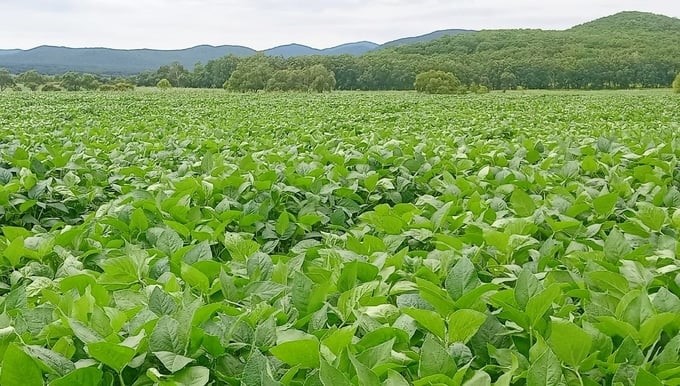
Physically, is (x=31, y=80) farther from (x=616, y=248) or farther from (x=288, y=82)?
(x=616, y=248)

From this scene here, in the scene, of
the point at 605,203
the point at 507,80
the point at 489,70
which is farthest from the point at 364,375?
the point at 489,70

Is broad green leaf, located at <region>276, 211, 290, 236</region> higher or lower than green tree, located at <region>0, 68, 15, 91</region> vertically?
higher

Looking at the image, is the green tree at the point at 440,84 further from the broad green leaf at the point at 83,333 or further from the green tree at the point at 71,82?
the broad green leaf at the point at 83,333

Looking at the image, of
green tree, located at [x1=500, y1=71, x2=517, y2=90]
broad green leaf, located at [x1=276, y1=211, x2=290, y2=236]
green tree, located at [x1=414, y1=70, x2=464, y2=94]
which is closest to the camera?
broad green leaf, located at [x1=276, y1=211, x2=290, y2=236]

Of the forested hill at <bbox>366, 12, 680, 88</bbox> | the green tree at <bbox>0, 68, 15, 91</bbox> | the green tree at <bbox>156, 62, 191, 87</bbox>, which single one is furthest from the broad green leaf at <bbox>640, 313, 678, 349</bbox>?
the green tree at <bbox>156, 62, 191, 87</bbox>

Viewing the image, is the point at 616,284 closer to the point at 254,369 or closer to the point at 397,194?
the point at 254,369

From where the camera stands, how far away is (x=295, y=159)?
4.86 m

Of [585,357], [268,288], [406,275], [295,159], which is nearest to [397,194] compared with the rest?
[295,159]

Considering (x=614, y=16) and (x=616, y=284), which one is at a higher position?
(x=614, y=16)

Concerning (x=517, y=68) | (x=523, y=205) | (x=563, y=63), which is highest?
(x=523, y=205)

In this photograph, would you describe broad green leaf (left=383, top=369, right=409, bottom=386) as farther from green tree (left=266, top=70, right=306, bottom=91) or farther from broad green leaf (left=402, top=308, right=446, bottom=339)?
green tree (left=266, top=70, right=306, bottom=91)

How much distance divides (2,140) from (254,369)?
23.7 feet

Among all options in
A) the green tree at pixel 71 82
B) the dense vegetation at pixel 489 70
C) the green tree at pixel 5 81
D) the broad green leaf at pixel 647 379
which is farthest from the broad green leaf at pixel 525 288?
the green tree at pixel 5 81

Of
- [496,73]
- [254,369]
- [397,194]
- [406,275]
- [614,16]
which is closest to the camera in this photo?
[254,369]
